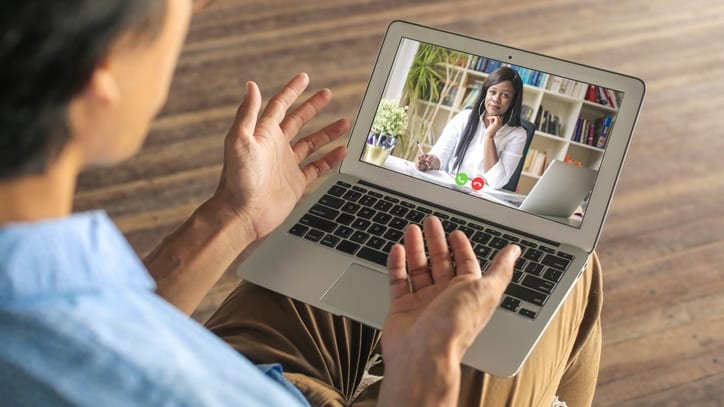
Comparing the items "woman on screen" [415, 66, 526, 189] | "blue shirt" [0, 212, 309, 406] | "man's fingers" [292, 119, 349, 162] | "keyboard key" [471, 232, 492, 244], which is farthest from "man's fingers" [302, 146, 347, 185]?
"blue shirt" [0, 212, 309, 406]

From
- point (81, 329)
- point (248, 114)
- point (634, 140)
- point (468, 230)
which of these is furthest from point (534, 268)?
point (634, 140)

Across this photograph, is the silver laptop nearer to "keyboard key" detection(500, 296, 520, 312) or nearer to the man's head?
"keyboard key" detection(500, 296, 520, 312)

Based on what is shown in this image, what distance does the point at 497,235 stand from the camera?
1.28 meters

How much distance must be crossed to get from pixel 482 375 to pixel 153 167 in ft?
4.96

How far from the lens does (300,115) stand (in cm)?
130

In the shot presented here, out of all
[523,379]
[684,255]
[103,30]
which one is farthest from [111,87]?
[684,255]

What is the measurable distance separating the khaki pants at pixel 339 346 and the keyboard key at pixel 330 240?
12cm

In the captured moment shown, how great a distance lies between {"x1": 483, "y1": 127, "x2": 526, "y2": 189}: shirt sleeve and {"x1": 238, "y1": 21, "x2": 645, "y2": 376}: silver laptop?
19 millimetres

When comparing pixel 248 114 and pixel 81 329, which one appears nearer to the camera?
pixel 81 329

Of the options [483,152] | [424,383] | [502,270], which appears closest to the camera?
[424,383]

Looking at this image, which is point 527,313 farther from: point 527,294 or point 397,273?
point 397,273

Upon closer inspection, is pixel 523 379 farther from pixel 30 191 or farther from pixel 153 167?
pixel 153 167

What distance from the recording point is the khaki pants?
3.51 ft

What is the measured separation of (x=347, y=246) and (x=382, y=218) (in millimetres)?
76
